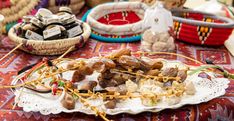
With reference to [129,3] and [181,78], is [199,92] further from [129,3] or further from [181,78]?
[129,3]

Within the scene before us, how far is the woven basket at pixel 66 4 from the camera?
1.21m

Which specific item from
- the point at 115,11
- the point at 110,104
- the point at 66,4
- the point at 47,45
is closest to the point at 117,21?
the point at 115,11

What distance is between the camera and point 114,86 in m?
0.67

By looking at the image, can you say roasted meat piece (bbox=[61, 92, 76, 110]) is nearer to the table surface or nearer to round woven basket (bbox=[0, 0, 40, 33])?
the table surface

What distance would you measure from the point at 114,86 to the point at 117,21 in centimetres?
50

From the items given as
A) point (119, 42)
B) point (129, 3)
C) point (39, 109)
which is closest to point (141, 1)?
point (129, 3)

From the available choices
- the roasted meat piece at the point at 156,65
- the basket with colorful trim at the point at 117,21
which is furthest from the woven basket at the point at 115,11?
the roasted meat piece at the point at 156,65

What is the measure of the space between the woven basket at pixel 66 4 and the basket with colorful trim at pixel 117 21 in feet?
0.41

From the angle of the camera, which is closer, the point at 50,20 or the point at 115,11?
the point at 50,20

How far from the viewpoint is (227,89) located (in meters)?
0.72

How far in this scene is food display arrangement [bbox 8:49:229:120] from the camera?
0.62 m

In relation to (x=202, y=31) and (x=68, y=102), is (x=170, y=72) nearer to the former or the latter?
(x=68, y=102)

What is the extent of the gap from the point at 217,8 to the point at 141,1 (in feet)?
0.87

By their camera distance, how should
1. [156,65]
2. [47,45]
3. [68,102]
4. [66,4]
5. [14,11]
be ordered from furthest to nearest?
[66,4] < [14,11] < [47,45] < [156,65] < [68,102]
